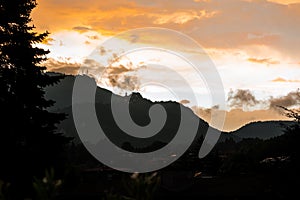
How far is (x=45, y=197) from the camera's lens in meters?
15.2

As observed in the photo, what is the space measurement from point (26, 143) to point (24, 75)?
4.03 m

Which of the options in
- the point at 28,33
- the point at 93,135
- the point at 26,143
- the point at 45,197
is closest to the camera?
the point at 45,197

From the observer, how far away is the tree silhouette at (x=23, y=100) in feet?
76.3

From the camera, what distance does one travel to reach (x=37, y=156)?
23.4m

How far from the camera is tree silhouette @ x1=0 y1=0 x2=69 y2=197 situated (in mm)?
23250

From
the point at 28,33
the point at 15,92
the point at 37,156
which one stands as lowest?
the point at 37,156

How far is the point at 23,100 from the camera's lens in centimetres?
2569

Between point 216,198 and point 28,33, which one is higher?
point 28,33

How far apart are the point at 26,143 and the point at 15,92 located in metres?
3.00

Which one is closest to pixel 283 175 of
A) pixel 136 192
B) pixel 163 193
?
pixel 163 193

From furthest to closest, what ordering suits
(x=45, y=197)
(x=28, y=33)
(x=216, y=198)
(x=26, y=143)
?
1. (x=28, y=33)
2. (x=26, y=143)
3. (x=216, y=198)
4. (x=45, y=197)

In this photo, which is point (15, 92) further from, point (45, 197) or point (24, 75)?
point (45, 197)

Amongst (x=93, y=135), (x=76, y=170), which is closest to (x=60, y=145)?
(x=76, y=170)

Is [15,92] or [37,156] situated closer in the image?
[37,156]
